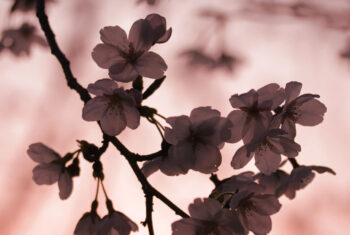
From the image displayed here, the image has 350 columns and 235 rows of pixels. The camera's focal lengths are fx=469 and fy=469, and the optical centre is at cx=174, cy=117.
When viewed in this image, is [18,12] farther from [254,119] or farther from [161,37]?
[254,119]

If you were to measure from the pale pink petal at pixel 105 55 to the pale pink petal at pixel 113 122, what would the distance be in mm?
156

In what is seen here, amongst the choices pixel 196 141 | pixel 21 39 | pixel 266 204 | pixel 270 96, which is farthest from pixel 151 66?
pixel 21 39

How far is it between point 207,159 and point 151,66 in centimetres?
35

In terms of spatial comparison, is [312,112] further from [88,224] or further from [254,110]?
[88,224]

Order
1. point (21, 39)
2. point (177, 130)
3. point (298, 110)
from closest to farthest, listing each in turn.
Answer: point (177, 130) → point (298, 110) → point (21, 39)

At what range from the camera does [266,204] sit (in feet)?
5.25

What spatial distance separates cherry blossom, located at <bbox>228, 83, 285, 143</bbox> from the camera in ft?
4.91

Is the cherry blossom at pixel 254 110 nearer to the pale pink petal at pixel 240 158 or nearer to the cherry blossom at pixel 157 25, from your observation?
the pale pink petal at pixel 240 158

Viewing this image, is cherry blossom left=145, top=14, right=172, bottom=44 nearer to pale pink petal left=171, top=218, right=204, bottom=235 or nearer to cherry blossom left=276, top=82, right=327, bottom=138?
cherry blossom left=276, top=82, right=327, bottom=138

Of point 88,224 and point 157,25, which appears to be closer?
point 157,25

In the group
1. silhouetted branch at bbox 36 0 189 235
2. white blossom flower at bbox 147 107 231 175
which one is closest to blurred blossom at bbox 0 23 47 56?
silhouetted branch at bbox 36 0 189 235

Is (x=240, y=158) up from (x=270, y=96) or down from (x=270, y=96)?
down

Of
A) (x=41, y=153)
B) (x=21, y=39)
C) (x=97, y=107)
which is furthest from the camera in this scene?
(x=21, y=39)

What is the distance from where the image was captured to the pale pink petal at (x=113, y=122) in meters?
1.50
